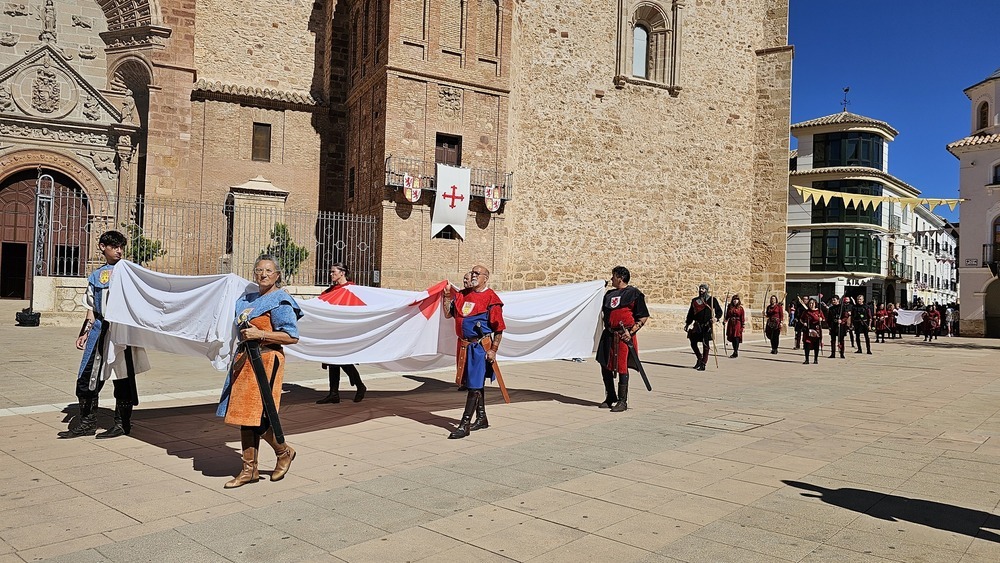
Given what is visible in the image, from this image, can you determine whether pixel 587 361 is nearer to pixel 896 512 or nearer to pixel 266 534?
pixel 896 512

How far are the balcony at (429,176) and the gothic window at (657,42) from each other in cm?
755

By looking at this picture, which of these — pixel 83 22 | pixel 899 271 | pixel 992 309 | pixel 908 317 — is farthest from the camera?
pixel 899 271

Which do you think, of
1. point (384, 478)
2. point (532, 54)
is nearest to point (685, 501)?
point (384, 478)

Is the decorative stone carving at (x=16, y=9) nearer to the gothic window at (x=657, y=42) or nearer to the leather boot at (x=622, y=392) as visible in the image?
the gothic window at (x=657, y=42)

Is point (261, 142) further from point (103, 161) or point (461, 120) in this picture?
point (461, 120)

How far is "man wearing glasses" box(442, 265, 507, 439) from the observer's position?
7.72m

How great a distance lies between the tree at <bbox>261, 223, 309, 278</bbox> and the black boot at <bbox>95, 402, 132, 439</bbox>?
14.1 meters

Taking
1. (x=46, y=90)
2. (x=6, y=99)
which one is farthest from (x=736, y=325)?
(x=6, y=99)

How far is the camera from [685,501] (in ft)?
17.1

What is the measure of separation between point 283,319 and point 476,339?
101 inches

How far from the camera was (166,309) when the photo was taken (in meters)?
7.04

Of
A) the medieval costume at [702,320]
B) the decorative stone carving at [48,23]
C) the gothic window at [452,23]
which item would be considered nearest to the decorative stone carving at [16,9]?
the decorative stone carving at [48,23]

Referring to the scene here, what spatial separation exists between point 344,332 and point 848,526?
5.01m

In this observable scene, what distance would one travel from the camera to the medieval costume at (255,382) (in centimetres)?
546
